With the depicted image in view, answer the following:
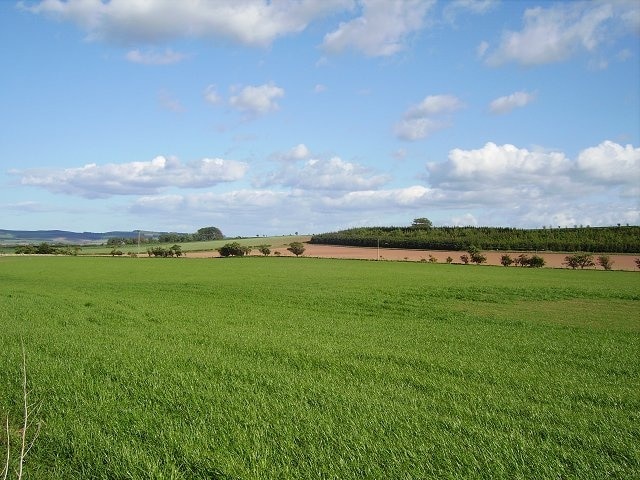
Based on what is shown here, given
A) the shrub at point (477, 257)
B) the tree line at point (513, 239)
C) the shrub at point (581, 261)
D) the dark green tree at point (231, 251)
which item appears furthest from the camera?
the dark green tree at point (231, 251)

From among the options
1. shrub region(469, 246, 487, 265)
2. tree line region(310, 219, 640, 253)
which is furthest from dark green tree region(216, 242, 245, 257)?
A: shrub region(469, 246, 487, 265)

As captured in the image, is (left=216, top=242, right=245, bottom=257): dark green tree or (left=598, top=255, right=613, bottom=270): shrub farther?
(left=216, top=242, right=245, bottom=257): dark green tree

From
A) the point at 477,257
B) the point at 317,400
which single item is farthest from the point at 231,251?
the point at 317,400

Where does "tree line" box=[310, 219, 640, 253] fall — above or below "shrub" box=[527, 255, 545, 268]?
above

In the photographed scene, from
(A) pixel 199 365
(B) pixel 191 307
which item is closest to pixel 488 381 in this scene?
(A) pixel 199 365

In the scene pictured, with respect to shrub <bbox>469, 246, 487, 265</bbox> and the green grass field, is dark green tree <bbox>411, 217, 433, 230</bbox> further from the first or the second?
the green grass field

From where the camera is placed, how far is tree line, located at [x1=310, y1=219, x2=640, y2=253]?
9556 centimetres

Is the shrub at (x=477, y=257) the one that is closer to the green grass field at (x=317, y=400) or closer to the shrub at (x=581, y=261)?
the shrub at (x=581, y=261)

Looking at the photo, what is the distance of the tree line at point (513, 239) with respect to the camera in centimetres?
9556

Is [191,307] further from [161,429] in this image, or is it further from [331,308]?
[161,429]

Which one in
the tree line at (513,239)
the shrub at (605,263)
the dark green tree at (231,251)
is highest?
the tree line at (513,239)

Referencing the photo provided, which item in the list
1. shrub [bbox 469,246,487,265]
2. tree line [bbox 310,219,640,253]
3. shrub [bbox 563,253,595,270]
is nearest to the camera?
shrub [bbox 563,253,595,270]

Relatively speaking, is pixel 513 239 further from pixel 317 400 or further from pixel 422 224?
pixel 317 400

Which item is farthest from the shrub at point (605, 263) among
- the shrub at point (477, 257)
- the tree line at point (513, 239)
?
the tree line at point (513, 239)
